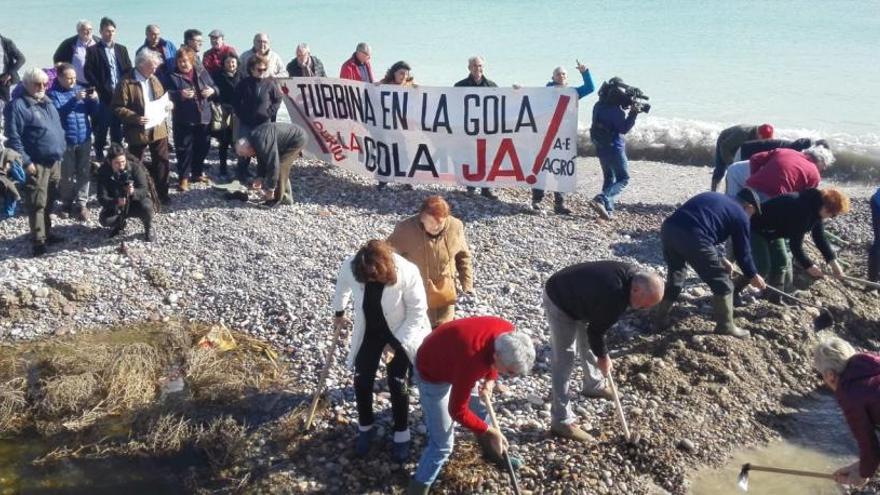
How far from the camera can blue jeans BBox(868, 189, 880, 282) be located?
31.0 ft

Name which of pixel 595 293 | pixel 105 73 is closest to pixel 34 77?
pixel 105 73

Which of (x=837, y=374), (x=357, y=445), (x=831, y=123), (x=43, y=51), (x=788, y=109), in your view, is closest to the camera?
(x=837, y=374)

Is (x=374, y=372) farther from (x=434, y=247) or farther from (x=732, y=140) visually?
(x=732, y=140)

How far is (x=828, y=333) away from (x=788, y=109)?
586 inches

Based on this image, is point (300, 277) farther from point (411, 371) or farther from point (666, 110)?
point (666, 110)

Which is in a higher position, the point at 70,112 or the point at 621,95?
the point at 621,95

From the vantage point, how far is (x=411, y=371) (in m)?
7.27

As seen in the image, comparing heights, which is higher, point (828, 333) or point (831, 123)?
point (831, 123)

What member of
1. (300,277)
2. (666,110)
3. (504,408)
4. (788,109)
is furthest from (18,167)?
(788,109)

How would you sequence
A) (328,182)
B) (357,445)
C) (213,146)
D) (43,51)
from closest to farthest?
(357,445)
(328,182)
(213,146)
(43,51)

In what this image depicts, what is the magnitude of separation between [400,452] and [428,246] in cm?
160

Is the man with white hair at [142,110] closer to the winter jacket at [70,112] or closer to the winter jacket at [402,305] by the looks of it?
the winter jacket at [70,112]

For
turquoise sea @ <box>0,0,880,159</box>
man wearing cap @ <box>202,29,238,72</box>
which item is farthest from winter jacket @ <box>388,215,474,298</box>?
turquoise sea @ <box>0,0,880,159</box>

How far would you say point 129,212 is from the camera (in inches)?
393
